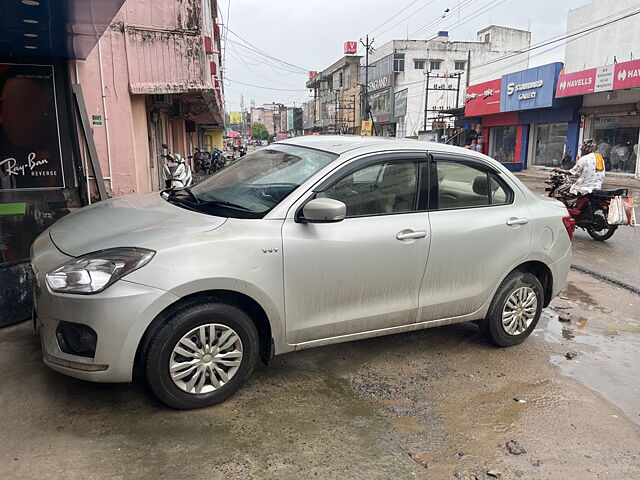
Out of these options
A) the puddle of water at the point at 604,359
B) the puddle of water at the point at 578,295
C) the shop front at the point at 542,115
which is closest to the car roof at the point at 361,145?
the puddle of water at the point at 604,359

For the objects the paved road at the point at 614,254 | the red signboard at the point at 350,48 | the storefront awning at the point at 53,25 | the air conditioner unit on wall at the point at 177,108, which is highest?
the red signboard at the point at 350,48

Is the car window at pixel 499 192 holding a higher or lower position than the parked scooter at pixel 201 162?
higher

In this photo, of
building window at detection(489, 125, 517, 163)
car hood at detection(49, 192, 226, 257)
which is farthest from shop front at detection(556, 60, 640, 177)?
car hood at detection(49, 192, 226, 257)

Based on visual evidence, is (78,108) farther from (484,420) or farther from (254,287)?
(484,420)

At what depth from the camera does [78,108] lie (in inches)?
420

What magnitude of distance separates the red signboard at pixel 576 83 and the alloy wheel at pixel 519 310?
2191cm

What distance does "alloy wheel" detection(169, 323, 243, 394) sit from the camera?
3062 mm

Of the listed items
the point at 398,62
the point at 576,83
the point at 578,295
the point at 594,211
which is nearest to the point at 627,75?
the point at 576,83

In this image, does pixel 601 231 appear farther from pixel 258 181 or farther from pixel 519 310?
pixel 258 181

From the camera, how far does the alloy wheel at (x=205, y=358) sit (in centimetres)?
306

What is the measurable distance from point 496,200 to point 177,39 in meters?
9.15

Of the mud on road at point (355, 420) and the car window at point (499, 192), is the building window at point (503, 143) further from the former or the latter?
the mud on road at point (355, 420)

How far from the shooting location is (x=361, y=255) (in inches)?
140

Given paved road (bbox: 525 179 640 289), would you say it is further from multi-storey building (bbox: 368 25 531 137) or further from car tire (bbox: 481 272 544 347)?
multi-storey building (bbox: 368 25 531 137)
